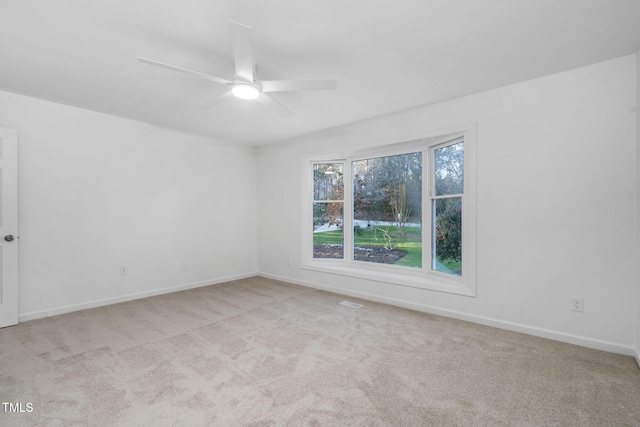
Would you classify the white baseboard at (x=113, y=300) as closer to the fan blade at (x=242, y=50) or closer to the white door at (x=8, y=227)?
the white door at (x=8, y=227)

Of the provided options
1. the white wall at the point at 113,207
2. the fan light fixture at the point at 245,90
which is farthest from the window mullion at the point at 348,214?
the fan light fixture at the point at 245,90

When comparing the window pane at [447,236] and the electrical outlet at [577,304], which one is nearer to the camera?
the electrical outlet at [577,304]

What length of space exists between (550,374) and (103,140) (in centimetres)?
523

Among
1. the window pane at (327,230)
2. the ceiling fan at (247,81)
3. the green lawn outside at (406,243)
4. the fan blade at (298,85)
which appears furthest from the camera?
the window pane at (327,230)

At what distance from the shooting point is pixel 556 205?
8.95ft

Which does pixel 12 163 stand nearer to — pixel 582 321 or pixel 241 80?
pixel 241 80

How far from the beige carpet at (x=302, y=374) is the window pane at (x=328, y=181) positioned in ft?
7.14

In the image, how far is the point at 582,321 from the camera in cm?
261

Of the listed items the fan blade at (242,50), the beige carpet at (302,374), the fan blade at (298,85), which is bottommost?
the beige carpet at (302,374)

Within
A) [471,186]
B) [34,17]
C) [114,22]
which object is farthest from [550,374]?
[34,17]

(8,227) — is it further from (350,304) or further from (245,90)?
(350,304)

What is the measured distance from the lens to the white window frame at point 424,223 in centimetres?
321

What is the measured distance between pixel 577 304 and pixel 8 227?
5641 mm

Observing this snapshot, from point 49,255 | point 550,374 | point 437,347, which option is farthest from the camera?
point 49,255
